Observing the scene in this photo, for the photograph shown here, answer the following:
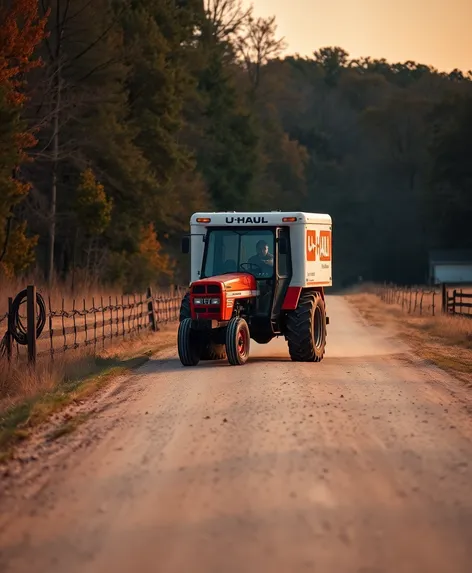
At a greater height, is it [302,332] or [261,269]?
[261,269]

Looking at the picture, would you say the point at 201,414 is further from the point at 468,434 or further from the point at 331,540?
the point at 331,540

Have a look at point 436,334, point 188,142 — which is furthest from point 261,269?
point 188,142

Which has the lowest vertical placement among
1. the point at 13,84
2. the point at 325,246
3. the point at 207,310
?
the point at 207,310

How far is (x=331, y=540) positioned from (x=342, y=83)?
13287 cm

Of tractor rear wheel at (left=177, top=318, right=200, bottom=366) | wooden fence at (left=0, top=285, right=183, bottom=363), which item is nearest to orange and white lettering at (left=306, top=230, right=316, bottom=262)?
tractor rear wheel at (left=177, top=318, right=200, bottom=366)

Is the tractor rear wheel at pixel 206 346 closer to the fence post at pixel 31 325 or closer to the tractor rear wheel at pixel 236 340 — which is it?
the tractor rear wheel at pixel 236 340

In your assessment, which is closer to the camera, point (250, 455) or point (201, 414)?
point (250, 455)

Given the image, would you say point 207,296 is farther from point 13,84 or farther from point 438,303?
point 438,303

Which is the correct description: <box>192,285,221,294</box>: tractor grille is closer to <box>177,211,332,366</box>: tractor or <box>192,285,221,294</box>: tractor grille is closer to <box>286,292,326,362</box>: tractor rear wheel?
<box>177,211,332,366</box>: tractor

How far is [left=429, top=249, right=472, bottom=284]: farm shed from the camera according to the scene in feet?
327

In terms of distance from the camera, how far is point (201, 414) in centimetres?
1462

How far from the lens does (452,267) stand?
100m

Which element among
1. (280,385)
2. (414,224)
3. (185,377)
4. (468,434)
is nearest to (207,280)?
(185,377)

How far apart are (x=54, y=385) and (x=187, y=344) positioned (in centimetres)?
342
